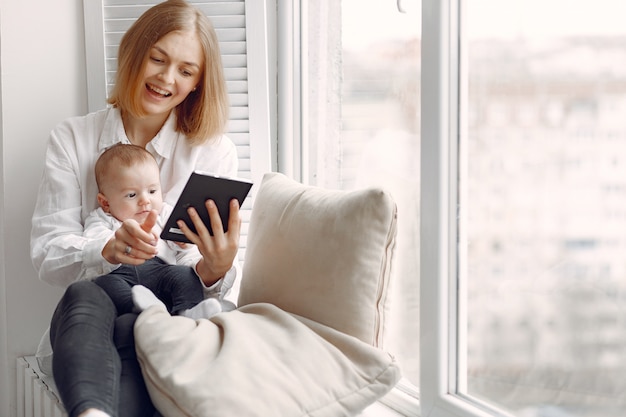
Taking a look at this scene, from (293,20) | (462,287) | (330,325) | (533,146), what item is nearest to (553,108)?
(533,146)

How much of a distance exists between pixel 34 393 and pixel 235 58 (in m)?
1.03

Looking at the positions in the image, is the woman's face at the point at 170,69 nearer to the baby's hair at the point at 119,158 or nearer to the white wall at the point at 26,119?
the baby's hair at the point at 119,158

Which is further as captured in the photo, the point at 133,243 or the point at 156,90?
the point at 156,90

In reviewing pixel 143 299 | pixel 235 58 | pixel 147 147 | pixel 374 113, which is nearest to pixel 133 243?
pixel 143 299

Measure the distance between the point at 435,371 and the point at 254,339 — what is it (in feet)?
1.32

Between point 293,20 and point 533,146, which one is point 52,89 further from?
point 533,146

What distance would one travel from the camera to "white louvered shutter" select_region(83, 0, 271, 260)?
227cm

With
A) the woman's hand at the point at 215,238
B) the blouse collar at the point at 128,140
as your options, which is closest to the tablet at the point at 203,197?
the woman's hand at the point at 215,238

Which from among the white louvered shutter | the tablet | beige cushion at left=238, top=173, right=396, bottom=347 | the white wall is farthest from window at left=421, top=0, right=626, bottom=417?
the white wall

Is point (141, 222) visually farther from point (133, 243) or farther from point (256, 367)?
point (256, 367)

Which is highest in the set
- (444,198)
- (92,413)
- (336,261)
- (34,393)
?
Result: (444,198)

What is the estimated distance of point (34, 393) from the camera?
1.99 metres

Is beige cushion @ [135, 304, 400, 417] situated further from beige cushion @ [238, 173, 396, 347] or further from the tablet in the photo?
the tablet

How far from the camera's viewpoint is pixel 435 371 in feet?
5.46
